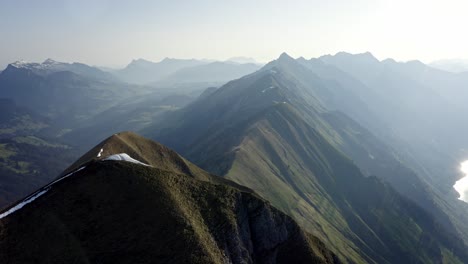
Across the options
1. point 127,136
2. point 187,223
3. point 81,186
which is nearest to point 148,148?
point 127,136

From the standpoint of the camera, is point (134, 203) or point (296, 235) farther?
point (296, 235)

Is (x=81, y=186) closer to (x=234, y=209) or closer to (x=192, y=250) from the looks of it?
(x=192, y=250)

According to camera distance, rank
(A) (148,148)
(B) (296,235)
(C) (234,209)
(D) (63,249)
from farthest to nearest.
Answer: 1. (A) (148,148)
2. (B) (296,235)
3. (C) (234,209)
4. (D) (63,249)

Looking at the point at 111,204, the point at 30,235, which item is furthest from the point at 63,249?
the point at 111,204

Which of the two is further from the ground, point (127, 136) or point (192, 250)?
point (127, 136)

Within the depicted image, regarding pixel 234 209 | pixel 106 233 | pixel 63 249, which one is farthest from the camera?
pixel 234 209

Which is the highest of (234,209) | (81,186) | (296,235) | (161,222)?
(81,186)

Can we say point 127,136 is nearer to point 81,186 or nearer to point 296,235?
point 81,186
